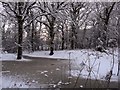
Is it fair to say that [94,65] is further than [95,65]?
Yes

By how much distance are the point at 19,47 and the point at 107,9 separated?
35.7ft

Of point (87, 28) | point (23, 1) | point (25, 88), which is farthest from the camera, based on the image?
point (87, 28)

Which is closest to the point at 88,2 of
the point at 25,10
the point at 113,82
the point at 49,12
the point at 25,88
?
→ the point at 49,12

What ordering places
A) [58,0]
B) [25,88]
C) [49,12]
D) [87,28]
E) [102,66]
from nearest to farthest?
[25,88] < [102,66] < [49,12] < [58,0] < [87,28]

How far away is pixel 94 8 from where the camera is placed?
3064cm

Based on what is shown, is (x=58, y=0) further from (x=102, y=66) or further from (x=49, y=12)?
(x=102, y=66)

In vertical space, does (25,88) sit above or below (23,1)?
below

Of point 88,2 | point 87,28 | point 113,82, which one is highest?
point 88,2

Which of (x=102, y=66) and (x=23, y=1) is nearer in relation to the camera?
(x=102, y=66)

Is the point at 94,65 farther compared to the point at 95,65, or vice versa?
the point at 94,65

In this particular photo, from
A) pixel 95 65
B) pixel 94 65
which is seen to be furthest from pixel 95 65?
pixel 94 65

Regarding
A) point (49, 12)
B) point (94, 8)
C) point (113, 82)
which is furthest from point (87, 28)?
point (113, 82)

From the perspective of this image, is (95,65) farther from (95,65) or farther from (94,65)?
(94,65)

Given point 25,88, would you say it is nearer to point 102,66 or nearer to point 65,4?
point 102,66
